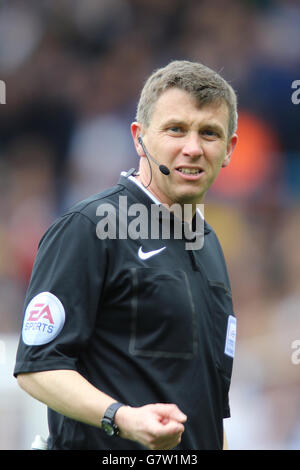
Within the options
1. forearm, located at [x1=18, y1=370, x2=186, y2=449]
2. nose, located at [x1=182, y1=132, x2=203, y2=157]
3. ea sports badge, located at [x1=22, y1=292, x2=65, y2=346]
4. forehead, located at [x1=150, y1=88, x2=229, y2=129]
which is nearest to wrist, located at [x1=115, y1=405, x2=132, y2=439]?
forearm, located at [x1=18, y1=370, x2=186, y2=449]

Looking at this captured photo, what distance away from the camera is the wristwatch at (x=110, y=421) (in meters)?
2.40

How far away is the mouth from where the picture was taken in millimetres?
2977

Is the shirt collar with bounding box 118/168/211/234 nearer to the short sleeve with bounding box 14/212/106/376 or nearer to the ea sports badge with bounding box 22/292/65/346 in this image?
the short sleeve with bounding box 14/212/106/376

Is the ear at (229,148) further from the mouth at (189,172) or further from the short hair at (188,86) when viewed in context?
the mouth at (189,172)

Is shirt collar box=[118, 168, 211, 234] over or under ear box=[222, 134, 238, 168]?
under

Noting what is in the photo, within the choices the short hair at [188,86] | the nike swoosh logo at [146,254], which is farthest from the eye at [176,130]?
the nike swoosh logo at [146,254]

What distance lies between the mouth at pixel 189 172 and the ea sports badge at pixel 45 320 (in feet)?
Result: 2.37

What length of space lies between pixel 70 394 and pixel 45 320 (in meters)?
0.27

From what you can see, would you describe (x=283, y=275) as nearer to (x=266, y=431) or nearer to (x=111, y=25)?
(x=266, y=431)

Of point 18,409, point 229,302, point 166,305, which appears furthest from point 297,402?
point 166,305

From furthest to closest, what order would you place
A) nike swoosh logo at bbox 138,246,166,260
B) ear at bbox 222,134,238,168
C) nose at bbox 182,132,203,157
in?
ear at bbox 222,134,238,168 → nose at bbox 182,132,203,157 → nike swoosh logo at bbox 138,246,166,260

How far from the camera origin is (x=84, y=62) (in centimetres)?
888

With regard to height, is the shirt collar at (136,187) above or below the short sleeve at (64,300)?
above
